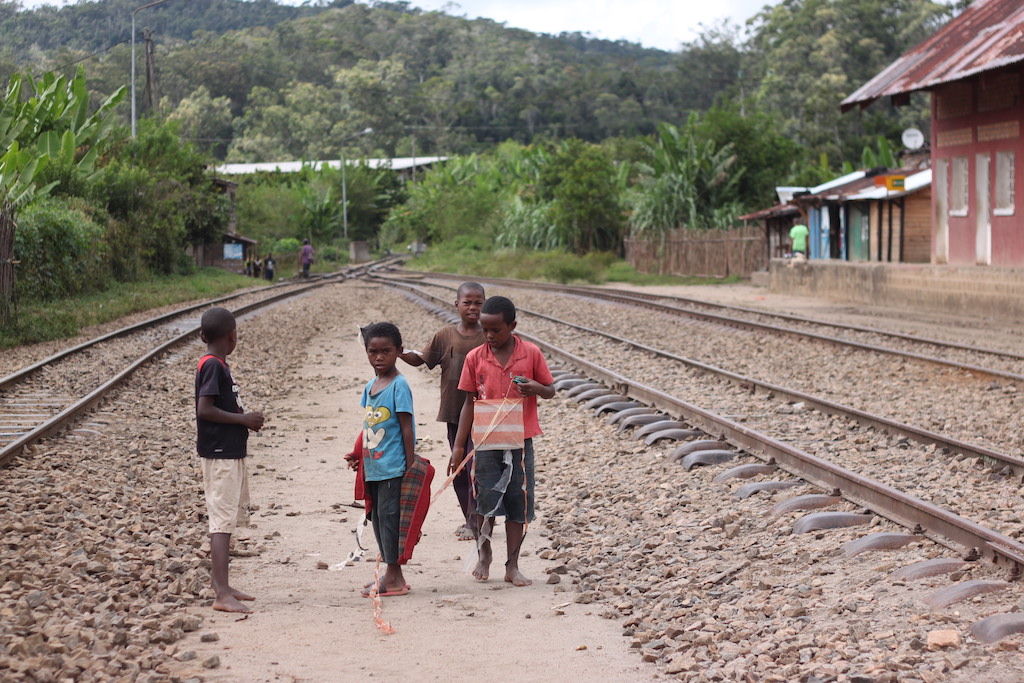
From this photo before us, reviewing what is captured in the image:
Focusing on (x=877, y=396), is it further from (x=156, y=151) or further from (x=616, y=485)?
(x=156, y=151)

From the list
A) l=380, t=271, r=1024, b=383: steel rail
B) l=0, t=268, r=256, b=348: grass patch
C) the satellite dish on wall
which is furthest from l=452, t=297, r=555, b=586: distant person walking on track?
the satellite dish on wall

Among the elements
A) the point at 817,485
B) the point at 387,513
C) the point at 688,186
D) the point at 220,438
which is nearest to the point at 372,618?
the point at 387,513

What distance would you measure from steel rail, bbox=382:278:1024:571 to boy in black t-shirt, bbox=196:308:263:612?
3512 millimetres

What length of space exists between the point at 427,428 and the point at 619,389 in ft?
7.07

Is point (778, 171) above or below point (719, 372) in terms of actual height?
above

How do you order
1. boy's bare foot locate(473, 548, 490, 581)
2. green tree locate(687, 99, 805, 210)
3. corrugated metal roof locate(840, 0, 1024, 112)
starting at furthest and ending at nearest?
green tree locate(687, 99, 805, 210)
corrugated metal roof locate(840, 0, 1024, 112)
boy's bare foot locate(473, 548, 490, 581)

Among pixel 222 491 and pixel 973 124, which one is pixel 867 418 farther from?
pixel 973 124

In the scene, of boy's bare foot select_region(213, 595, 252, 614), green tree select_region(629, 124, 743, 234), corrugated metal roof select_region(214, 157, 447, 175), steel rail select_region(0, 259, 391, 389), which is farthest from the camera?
corrugated metal roof select_region(214, 157, 447, 175)

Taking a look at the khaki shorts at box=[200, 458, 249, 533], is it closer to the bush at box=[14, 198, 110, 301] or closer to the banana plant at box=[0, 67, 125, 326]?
the banana plant at box=[0, 67, 125, 326]

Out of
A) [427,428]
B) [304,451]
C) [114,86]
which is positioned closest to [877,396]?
[427,428]

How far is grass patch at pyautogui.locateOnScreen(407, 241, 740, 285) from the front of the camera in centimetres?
4000

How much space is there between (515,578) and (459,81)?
4571 inches

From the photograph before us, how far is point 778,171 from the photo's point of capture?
45.3 m

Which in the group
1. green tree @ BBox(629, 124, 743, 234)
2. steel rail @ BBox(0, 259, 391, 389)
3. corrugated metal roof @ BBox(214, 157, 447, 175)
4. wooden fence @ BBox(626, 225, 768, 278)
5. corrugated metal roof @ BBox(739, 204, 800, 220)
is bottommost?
steel rail @ BBox(0, 259, 391, 389)
